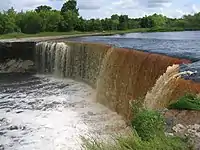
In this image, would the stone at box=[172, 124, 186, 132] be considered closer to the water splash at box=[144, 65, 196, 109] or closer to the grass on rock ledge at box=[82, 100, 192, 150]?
the grass on rock ledge at box=[82, 100, 192, 150]

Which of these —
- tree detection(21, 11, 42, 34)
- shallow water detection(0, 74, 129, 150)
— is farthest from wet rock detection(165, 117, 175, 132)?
tree detection(21, 11, 42, 34)

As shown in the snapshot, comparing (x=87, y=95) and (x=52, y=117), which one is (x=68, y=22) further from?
(x=52, y=117)

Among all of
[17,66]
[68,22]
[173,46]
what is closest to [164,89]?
[173,46]

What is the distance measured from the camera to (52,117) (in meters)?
15.6

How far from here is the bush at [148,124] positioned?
6.28 meters

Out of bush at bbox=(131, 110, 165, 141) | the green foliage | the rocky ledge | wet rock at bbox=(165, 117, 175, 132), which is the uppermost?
bush at bbox=(131, 110, 165, 141)

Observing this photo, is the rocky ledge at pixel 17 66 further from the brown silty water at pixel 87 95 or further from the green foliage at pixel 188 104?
the green foliage at pixel 188 104

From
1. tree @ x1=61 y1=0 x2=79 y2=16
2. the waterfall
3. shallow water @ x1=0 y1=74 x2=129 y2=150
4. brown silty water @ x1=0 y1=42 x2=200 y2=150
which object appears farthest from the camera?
tree @ x1=61 y1=0 x2=79 y2=16

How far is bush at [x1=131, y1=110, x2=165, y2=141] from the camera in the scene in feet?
20.6

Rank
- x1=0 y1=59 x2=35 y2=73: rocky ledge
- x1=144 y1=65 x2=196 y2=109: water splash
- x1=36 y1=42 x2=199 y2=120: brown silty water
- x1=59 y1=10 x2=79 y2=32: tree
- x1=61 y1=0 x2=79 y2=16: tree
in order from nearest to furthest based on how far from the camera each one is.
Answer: x1=144 y1=65 x2=196 y2=109: water splash < x1=36 y1=42 x2=199 y2=120: brown silty water < x1=0 y1=59 x2=35 y2=73: rocky ledge < x1=59 y1=10 x2=79 y2=32: tree < x1=61 y1=0 x2=79 y2=16: tree

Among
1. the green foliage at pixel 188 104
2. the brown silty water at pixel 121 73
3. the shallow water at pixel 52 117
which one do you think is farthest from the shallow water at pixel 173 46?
the shallow water at pixel 52 117

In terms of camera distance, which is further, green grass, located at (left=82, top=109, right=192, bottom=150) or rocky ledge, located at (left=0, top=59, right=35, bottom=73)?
rocky ledge, located at (left=0, top=59, right=35, bottom=73)

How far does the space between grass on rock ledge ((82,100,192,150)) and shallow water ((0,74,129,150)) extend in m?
2.20

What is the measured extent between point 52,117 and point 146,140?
10.0 meters
